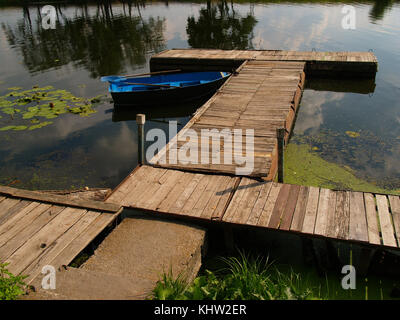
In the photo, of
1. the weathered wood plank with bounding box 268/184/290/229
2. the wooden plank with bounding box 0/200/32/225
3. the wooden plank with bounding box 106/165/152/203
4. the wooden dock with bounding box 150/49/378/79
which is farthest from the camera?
the wooden dock with bounding box 150/49/378/79

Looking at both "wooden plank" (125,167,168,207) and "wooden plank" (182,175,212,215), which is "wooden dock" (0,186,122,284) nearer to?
"wooden plank" (125,167,168,207)

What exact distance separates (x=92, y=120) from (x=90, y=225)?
8616mm

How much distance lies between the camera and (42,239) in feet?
19.8

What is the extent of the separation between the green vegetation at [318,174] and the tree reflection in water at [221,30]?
1517 centimetres

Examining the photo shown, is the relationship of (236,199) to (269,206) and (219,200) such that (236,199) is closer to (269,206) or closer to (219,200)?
(219,200)

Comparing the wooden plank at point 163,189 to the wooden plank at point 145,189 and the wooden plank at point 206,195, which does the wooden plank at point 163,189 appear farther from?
the wooden plank at point 206,195

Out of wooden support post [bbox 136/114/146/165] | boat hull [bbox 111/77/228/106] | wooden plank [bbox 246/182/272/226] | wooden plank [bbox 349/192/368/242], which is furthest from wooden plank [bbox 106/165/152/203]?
boat hull [bbox 111/77/228/106]

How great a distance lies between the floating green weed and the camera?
1409cm

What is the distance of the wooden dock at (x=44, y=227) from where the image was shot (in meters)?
5.57

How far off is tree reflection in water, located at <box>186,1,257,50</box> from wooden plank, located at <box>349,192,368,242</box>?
19.0 m

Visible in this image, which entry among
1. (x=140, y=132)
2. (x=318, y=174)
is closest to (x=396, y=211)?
(x=318, y=174)

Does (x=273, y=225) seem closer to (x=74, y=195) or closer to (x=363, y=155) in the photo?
(x=74, y=195)
